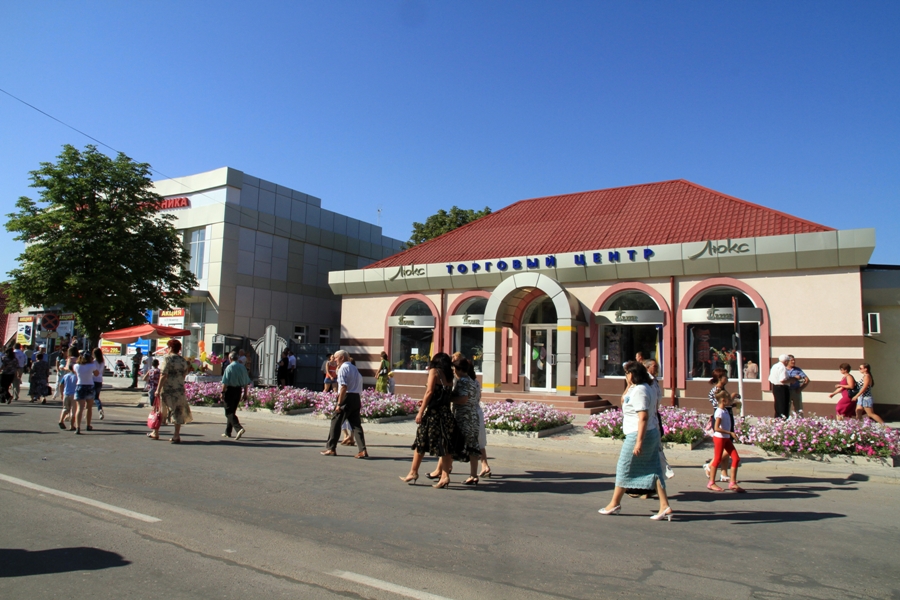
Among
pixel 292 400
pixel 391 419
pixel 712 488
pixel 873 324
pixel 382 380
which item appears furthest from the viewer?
pixel 382 380

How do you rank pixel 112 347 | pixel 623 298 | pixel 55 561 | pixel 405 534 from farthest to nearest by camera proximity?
pixel 112 347
pixel 623 298
pixel 405 534
pixel 55 561

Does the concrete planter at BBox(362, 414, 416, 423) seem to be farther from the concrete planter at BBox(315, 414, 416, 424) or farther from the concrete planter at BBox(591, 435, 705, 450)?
the concrete planter at BBox(591, 435, 705, 450)

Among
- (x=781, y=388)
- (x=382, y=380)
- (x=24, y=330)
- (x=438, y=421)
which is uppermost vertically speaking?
(x=24, y=330)

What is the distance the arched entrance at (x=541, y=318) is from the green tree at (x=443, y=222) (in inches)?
650

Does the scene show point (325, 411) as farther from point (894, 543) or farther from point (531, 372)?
point (894, 543)

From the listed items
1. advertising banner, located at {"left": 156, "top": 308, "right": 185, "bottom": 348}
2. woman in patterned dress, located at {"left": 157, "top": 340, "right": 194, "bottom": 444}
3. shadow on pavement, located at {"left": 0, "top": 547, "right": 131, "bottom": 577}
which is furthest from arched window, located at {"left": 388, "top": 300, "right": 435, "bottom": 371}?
shadow on pavement, located at {"left": 0, "top": 547, "right": 131, "bottom": 577}

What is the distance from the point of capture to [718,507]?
7.71 metres

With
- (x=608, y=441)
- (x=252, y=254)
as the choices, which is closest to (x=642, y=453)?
(x=608, y=441)

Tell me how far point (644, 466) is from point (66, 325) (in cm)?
3971

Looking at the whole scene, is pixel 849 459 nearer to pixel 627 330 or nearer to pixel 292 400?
pixel 627 330

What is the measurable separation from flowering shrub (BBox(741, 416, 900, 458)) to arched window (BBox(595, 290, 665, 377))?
7.64 m

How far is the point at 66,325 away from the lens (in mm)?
37750

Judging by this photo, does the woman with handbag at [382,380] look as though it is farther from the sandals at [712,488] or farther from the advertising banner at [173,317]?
the advertising banner at [173,317]

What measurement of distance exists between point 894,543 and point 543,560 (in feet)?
12.2
